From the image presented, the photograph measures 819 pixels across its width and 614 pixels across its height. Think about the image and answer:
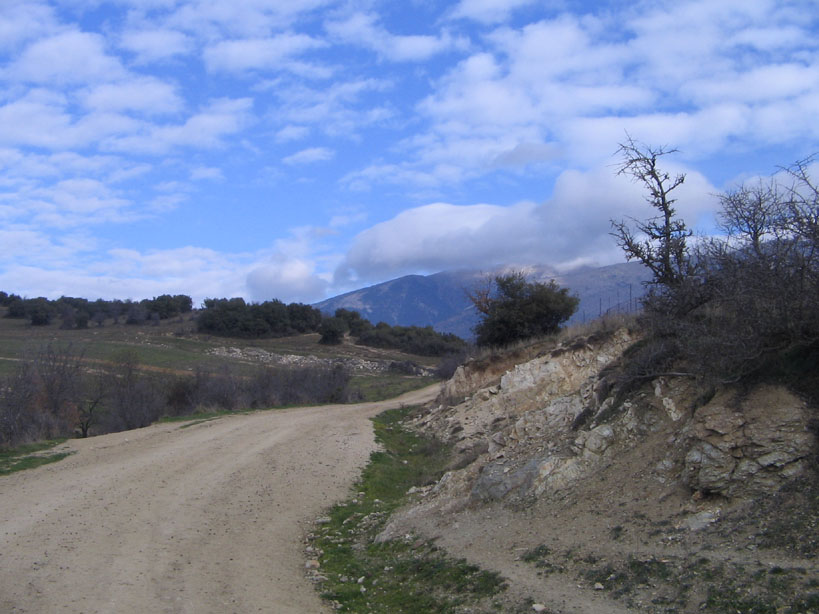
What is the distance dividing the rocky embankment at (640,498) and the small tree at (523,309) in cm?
1658

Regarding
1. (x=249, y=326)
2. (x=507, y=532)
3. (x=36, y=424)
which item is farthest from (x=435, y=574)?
(x=249, y=326)

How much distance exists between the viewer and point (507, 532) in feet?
29.0

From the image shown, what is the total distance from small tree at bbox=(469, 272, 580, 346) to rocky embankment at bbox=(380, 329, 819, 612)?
54.4ft

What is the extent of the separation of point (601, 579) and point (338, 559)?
15.0 feet

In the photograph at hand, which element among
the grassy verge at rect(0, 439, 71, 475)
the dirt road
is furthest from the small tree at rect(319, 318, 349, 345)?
the grassy verge at rect(0, 439, 71, 475)

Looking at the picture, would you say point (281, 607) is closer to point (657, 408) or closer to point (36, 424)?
point (657, 408)

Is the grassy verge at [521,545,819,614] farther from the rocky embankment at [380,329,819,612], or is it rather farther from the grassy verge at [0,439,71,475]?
the grassy verge at [0,439,71,475]

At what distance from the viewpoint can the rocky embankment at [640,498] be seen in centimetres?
630

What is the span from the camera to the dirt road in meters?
8.02

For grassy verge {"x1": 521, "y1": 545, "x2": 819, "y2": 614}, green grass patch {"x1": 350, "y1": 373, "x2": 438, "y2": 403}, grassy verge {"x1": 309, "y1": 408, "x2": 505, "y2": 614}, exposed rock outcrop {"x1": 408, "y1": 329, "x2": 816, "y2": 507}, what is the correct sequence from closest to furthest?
grassy verge {"x1": 521, "y1": 545, "x2": 819, "y2": 614} < exposed rock outcrop {"x1": 408, "y1": 329, "x2": 816, "y2": 507} < grassy verge {"x1": 309, "y1": 408, "x2": 505, "y2": 614} < green grass patch {"x1": 350, "y1": 373, "x2": 438, "y2": 403}

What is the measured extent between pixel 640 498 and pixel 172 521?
25.5 ft

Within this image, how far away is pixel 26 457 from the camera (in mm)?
18078

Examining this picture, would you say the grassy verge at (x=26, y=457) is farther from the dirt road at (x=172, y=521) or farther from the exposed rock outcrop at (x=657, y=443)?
the exposed rock outcrop at (x=657, y=443)

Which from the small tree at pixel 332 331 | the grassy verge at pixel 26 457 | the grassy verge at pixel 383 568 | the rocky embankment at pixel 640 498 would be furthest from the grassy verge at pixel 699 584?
the small tree at pixel 332 331
